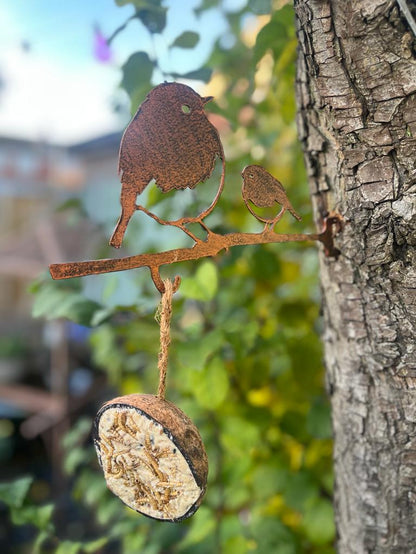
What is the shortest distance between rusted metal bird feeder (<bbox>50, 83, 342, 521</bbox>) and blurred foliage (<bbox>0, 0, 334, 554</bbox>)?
0.71ft

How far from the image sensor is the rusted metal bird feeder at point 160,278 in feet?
1.70

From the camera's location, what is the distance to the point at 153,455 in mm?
530

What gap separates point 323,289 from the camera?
2.35 ft

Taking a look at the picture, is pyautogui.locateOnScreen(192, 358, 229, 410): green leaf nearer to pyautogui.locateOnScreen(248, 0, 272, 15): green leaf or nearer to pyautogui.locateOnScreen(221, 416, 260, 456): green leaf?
pyautogui.locateOnScreen(221, 416, 260, 456): green leaf

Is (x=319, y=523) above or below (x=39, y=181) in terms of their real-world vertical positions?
below

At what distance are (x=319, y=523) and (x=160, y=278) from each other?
621 mm

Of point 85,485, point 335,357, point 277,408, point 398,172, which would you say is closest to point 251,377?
point 277,408

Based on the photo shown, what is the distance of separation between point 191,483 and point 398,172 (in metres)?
0.40

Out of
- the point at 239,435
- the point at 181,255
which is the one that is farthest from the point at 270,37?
the point at 239,435

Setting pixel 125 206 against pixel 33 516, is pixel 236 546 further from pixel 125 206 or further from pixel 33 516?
pixel 125 206

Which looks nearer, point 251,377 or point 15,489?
point 15,489

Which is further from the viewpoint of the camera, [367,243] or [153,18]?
[153,18]

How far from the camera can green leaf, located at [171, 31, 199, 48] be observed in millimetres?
786

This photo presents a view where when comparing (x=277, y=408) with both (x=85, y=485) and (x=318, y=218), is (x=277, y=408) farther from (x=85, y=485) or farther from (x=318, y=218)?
(x=318, y=218)
